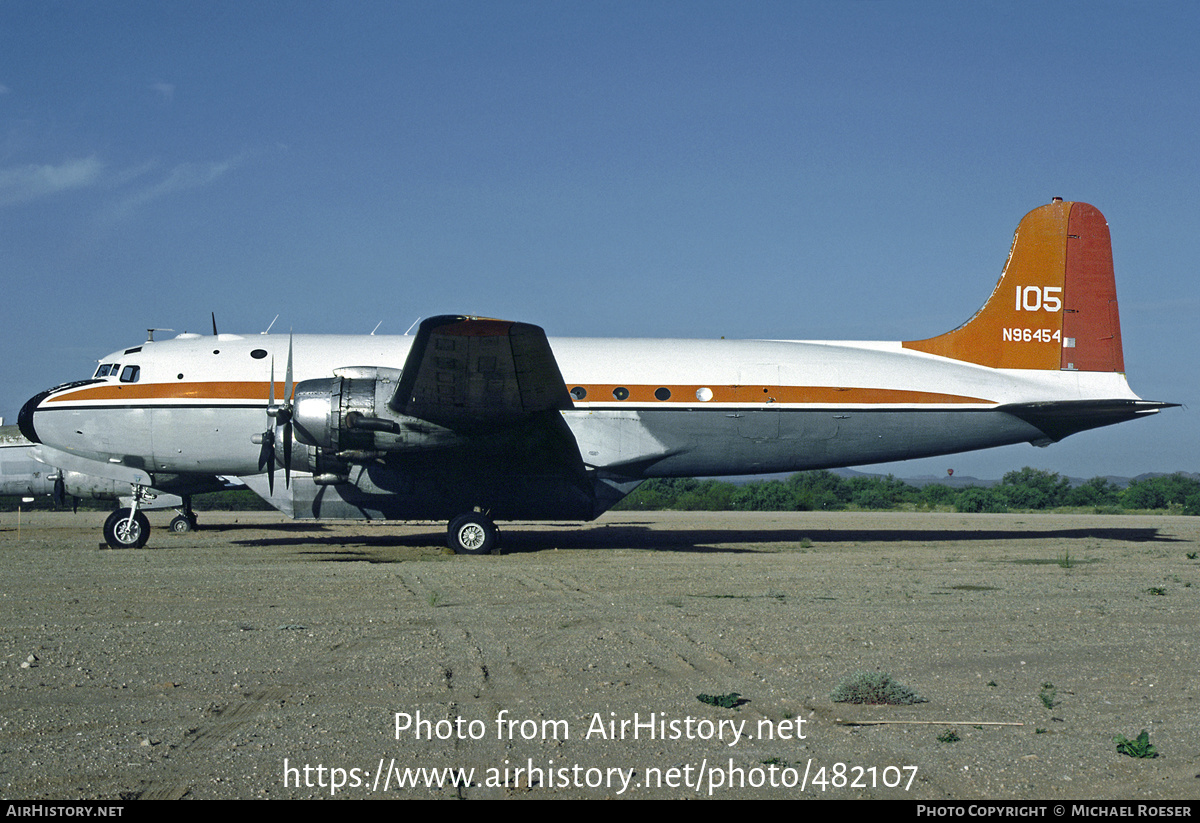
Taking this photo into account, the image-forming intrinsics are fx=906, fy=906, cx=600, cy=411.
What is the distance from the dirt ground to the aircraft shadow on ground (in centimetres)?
412

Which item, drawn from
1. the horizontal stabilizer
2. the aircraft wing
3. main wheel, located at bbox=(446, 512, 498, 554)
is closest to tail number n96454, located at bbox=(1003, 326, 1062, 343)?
the horizontal stabilizer

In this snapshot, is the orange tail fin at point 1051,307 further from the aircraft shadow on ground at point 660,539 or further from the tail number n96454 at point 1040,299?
the aircraft shadow on ground at point 660,539

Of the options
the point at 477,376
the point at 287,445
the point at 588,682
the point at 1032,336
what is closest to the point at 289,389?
the point at 287,445

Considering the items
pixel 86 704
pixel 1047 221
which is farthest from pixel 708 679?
pixel 1047 221

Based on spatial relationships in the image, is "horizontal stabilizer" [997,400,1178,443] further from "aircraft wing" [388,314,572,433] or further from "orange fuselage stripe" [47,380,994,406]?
"aircraft wing" [388,314,572,433]

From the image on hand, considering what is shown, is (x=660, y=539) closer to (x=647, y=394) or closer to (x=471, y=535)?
(x=647, y=394)

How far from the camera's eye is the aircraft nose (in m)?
17.1

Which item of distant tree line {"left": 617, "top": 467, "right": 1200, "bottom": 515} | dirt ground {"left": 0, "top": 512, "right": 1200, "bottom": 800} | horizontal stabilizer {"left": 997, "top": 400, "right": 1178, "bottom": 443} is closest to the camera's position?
dirt ground {"left": 0, "top": 512, "right": 1200, "bottom": 800}

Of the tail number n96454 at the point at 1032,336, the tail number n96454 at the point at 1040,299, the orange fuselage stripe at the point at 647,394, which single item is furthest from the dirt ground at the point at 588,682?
the tail number n96454 at the point at 1040,299

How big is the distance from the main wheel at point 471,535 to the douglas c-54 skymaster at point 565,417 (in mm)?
27

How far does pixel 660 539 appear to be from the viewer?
66.0ft

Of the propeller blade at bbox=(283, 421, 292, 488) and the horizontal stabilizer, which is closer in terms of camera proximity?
the propeller blade at bbox=(283, 421, 292, 488)

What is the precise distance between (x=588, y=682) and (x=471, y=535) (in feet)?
32.5

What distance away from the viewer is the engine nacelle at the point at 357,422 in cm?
1463
